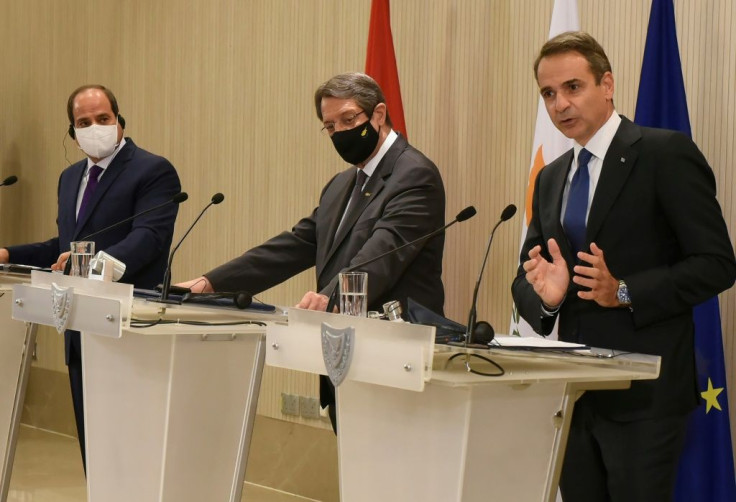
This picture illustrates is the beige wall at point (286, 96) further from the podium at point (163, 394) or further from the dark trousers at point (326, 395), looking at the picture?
the podium at point (163, 394)

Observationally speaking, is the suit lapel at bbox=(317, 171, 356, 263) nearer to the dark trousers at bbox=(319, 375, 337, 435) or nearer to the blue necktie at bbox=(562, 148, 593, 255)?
the dark trousers at bbox=(319, 375, 337, 435)

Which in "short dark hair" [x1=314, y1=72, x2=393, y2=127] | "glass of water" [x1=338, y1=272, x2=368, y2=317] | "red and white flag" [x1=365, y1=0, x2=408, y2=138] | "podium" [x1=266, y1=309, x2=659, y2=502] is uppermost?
"red and white flag" [x1=365, y1=0, x2=408, y2=138]

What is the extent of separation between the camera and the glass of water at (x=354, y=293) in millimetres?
2504

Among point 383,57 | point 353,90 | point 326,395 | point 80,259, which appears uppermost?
point 383,57

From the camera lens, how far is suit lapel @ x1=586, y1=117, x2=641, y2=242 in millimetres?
2670

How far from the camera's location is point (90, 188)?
4672 millimetres

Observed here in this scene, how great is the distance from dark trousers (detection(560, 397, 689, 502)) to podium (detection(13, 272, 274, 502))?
3.48ft

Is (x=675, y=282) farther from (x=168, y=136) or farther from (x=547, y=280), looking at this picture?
(x=168, y=136)

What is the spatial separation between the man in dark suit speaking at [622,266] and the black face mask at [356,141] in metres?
0.83

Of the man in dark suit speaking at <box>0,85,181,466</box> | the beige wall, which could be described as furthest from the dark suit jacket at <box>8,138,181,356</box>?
the beige wall

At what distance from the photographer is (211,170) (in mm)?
5957

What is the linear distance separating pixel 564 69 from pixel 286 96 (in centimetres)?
291

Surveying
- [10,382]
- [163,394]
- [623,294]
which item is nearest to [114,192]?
[10,382]

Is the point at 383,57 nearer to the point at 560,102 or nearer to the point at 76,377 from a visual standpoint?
the point at 76,377
